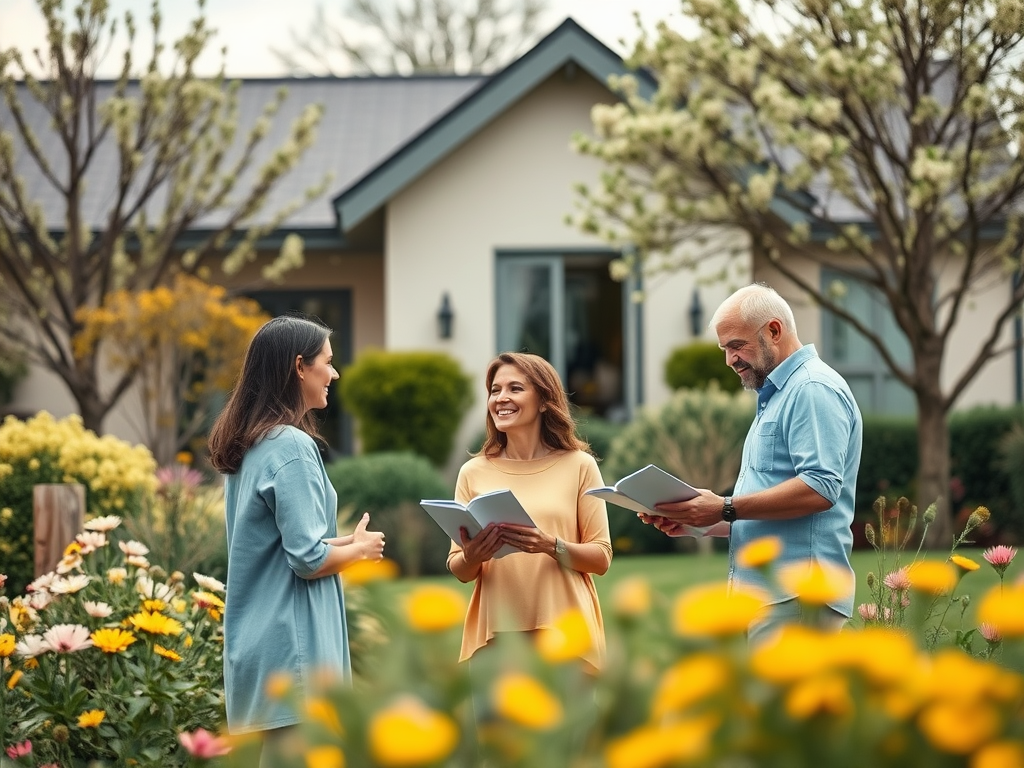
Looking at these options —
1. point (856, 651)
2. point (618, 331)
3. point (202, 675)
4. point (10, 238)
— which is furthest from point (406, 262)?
point (856, 651)

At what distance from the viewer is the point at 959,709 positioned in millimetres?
1199

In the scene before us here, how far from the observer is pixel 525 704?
1.20 meters

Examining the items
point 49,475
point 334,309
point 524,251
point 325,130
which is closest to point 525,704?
point 49,475

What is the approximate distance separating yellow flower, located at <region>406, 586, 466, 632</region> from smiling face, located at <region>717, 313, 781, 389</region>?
257 cm

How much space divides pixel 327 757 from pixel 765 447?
262cm

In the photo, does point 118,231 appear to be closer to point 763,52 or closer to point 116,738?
point 763,52

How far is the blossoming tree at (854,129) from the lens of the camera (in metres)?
9.40

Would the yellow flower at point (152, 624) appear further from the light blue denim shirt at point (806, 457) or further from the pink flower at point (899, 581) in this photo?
the pink flower at point (899, 581)

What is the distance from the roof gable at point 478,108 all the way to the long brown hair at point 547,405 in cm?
959

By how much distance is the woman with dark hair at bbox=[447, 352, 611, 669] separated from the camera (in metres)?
3.80

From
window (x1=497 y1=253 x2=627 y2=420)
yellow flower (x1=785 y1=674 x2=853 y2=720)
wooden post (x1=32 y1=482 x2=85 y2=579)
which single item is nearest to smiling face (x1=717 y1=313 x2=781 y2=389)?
yellow flower (x1=785 y1=674 x2=853 y2=720)

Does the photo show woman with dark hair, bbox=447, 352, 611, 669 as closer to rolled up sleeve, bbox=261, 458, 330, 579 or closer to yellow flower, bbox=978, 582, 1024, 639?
rolled up sleeve, bbox=261, 458, 330, 579

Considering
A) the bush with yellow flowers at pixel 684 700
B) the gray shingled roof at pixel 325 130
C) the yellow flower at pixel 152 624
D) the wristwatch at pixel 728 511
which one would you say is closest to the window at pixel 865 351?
the gray shingled roof at pixel 325 130

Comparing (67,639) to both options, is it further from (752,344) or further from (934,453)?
(934,453)
